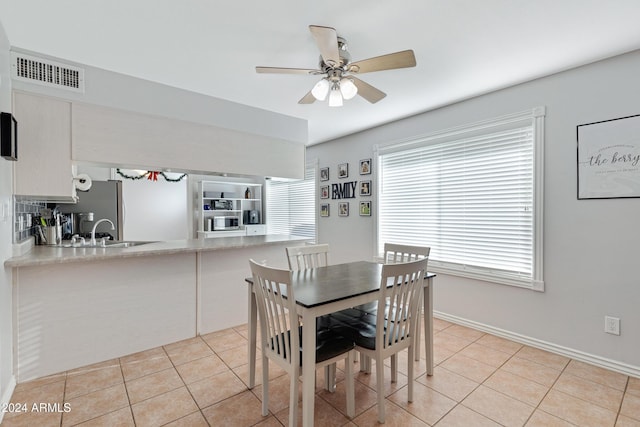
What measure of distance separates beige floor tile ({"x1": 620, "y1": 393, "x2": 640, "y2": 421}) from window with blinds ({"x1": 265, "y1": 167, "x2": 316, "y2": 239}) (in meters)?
4.04

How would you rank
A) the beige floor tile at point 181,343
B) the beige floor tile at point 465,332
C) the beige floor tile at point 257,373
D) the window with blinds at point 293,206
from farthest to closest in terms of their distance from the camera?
the window with blinds at point 293,206
the beige floor tile at point 465,332
the beige floor tile at point 181,343
the beige floor tile at point 257,373

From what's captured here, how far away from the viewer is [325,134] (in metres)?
4.73

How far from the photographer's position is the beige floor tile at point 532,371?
2.31 metres

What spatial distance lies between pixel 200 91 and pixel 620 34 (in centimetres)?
349

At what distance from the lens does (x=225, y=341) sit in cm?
302

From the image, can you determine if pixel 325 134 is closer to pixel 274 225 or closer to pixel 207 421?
pixel 274 225

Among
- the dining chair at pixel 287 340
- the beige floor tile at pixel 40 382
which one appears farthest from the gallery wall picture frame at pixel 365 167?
the beige floor tile at pixel 40 382

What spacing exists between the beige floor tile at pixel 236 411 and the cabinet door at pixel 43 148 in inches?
80.9

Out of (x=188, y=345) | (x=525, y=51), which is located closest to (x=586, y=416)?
(x=525, y=51)

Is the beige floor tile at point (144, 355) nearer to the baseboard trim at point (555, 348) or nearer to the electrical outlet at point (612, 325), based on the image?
the baseboard trim at point (555, 348)

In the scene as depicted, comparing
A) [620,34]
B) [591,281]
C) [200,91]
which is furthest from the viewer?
[200,91]

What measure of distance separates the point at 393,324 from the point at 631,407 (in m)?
1.65

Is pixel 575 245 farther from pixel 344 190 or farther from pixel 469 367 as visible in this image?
pixel 344 190

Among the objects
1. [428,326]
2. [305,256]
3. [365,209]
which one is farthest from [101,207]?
[428,326]
